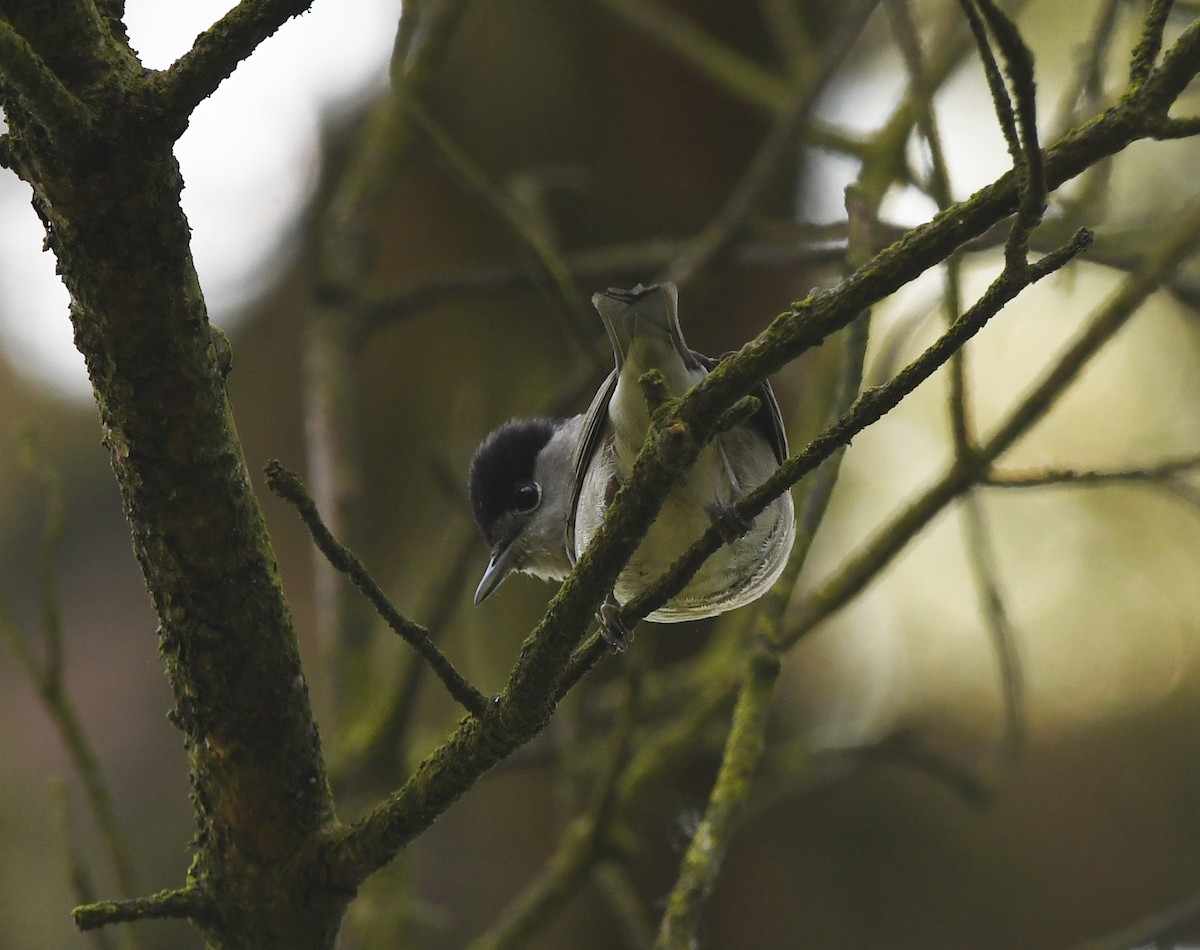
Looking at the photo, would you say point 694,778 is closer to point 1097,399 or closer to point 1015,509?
point 1015,509

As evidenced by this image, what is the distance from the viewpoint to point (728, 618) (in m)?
4.03

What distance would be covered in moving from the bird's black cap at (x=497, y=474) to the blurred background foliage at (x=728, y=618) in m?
0.82

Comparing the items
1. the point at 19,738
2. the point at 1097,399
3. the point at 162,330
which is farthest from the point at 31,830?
the point at 1097,399

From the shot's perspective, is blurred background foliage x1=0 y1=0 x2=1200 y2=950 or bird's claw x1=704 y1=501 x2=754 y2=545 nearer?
bird's claw x1=704 y1=501 x2=754 y2=545

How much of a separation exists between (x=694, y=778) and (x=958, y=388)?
2.95 m

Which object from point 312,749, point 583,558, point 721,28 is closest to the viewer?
point 583,558

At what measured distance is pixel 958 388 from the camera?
2.22 meters

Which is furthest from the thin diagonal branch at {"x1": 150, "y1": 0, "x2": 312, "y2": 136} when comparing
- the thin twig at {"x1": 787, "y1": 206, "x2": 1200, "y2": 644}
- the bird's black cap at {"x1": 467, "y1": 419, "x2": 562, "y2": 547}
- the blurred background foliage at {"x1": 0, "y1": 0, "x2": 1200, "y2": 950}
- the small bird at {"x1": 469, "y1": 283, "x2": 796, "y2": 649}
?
the blurred background foliage at {"x1": 0, "y1": 0, "x2": 1200, "y2": 950}

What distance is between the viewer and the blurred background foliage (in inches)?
201

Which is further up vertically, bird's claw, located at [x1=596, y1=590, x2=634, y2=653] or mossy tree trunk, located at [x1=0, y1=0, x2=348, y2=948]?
mossy tree trunk, located at [x1=0, y1=0, x2=348, y2=948]

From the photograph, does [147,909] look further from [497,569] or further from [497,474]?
[497,474]

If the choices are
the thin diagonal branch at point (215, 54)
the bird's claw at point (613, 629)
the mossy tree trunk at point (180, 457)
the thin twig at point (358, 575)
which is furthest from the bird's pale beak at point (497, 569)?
the thin diagonal branch at point (215, 54)

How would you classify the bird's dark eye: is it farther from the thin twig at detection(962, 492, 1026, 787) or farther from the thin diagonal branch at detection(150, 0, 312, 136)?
the thin diagonal branch at detection(150, 0, 312, 136)

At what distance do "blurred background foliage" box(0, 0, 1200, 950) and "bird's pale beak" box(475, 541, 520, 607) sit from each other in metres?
0.97
